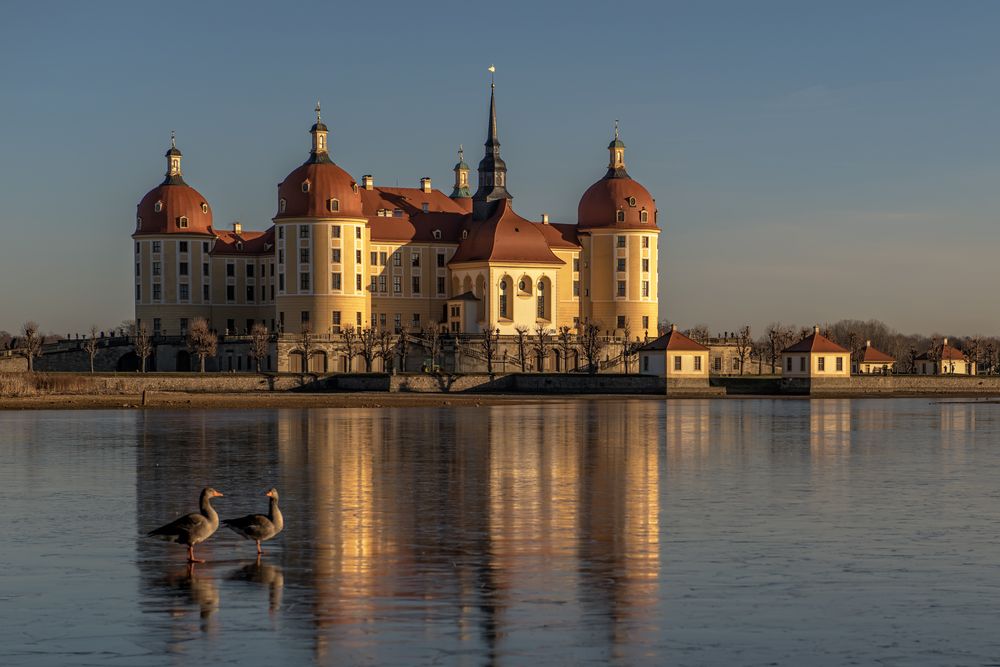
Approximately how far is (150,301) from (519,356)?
2998 centimetres

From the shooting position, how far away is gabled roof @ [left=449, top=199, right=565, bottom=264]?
115688mm

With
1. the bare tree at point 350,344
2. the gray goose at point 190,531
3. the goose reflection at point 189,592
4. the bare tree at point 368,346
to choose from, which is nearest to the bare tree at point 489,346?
the bare tree at point 368,346

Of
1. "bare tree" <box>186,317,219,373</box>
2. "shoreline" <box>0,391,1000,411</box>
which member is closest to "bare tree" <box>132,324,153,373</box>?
"bare tree" <box>186,317,219,373</box>

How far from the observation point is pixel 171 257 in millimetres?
117750

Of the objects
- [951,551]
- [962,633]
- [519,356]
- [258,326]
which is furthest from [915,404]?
[962,633]

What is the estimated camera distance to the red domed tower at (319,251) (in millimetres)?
111562

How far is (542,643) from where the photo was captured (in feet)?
50.5

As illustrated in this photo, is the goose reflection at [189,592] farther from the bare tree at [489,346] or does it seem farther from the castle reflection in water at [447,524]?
the bare tree at [489,346]

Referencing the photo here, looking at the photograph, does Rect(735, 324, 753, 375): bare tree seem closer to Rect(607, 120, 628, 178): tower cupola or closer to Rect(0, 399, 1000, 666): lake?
Rect(607, 120, 628, 178): tower cupola

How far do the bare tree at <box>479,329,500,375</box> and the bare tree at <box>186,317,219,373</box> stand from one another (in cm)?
1974

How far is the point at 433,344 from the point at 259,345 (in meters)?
12.8

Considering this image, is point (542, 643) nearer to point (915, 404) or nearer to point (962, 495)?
point (962, 495)

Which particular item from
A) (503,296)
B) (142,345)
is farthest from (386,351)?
(142,345)

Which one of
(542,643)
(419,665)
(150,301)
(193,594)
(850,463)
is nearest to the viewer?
(419,665)
